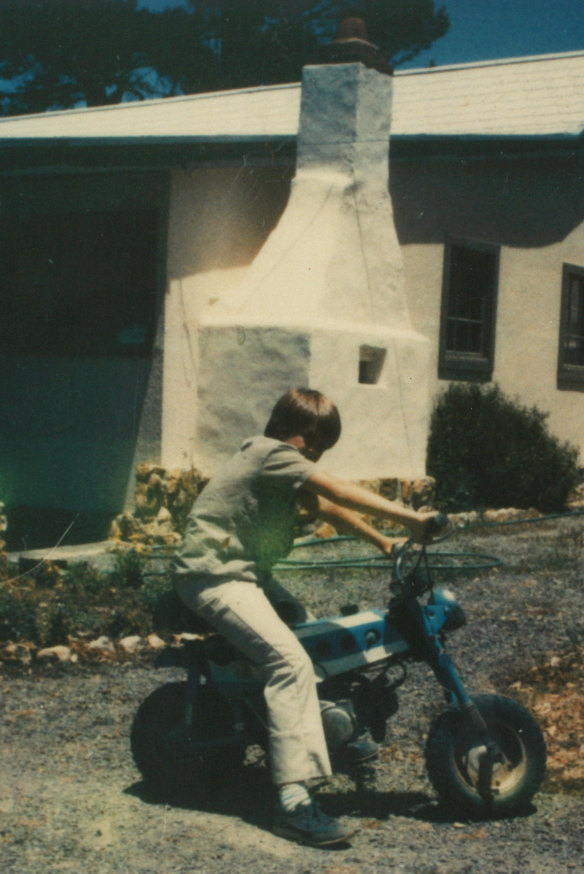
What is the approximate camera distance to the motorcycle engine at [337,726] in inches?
171

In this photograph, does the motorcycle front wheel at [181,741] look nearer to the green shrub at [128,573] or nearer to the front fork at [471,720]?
the front fork at [471,720]

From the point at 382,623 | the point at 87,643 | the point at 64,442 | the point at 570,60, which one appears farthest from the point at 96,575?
the point at 570,60

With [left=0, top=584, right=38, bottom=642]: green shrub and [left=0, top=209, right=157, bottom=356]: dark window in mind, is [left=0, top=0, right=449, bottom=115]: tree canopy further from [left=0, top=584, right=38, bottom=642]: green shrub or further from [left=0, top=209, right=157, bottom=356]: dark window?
[left=0, top=584, right=38, bottom=642]: green shrub

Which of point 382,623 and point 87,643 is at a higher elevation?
point 382,623

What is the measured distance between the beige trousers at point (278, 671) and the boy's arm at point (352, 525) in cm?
44

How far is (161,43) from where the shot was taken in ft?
68.8

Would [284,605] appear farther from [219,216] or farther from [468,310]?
[468,310]

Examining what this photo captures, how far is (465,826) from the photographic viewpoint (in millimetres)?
4352

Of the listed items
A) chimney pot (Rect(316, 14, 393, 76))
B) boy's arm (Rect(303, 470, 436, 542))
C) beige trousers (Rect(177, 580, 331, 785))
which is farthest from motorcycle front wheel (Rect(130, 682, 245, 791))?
chimney pot (Rect(316, 14, 393, 76))

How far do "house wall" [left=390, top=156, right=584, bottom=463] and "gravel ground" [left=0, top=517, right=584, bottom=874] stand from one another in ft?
22.9

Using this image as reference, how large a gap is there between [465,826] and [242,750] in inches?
36.8

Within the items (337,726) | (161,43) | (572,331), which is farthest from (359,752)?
(161,43)

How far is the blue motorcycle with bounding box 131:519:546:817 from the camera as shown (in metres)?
4.36

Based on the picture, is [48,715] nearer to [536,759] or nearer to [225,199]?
[536,759]
